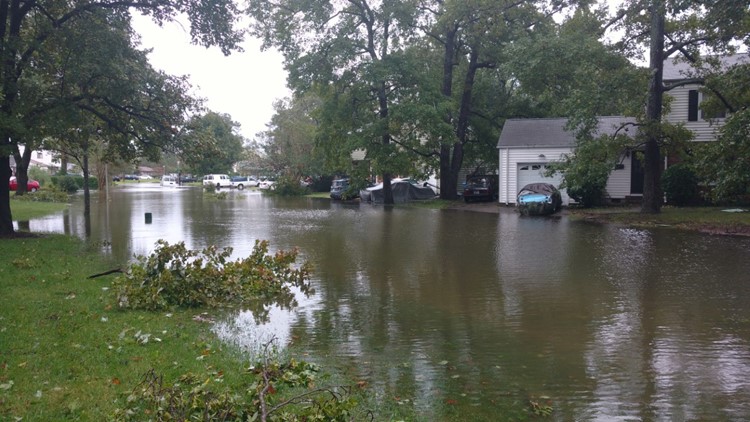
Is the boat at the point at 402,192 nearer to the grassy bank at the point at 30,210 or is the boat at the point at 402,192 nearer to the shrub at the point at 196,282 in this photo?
the grassy bank at the point at 30,210

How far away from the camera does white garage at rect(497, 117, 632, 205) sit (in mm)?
28641

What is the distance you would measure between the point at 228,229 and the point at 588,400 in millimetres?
Answer: 16399

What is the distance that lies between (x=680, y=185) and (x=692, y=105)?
4.30 metres

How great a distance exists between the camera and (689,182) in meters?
→ 25.2

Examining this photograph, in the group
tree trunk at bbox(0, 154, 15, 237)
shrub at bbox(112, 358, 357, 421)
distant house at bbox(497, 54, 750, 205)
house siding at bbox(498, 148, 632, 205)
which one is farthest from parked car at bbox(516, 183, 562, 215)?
shrub at bbox(112, 358, 357, 421)

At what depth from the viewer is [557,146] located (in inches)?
1129

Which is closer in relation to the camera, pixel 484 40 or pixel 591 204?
pixel 591 204

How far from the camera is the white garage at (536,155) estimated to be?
28641mm

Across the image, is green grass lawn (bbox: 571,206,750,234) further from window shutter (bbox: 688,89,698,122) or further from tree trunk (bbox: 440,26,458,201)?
tree trunk (bbox: 440,26,458,201)

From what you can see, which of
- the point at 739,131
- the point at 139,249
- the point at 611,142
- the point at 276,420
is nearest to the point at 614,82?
the point at 611,142

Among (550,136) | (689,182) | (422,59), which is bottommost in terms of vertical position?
(689,182)

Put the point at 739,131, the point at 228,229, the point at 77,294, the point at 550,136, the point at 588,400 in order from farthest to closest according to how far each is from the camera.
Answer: the point at 550,136, the point at 228,229, the point at 739,131, the point at 77,294, the point at 588,400

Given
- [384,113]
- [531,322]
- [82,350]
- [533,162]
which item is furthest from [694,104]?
[82,350]

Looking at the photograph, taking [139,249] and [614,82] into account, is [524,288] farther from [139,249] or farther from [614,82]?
[614,82]
